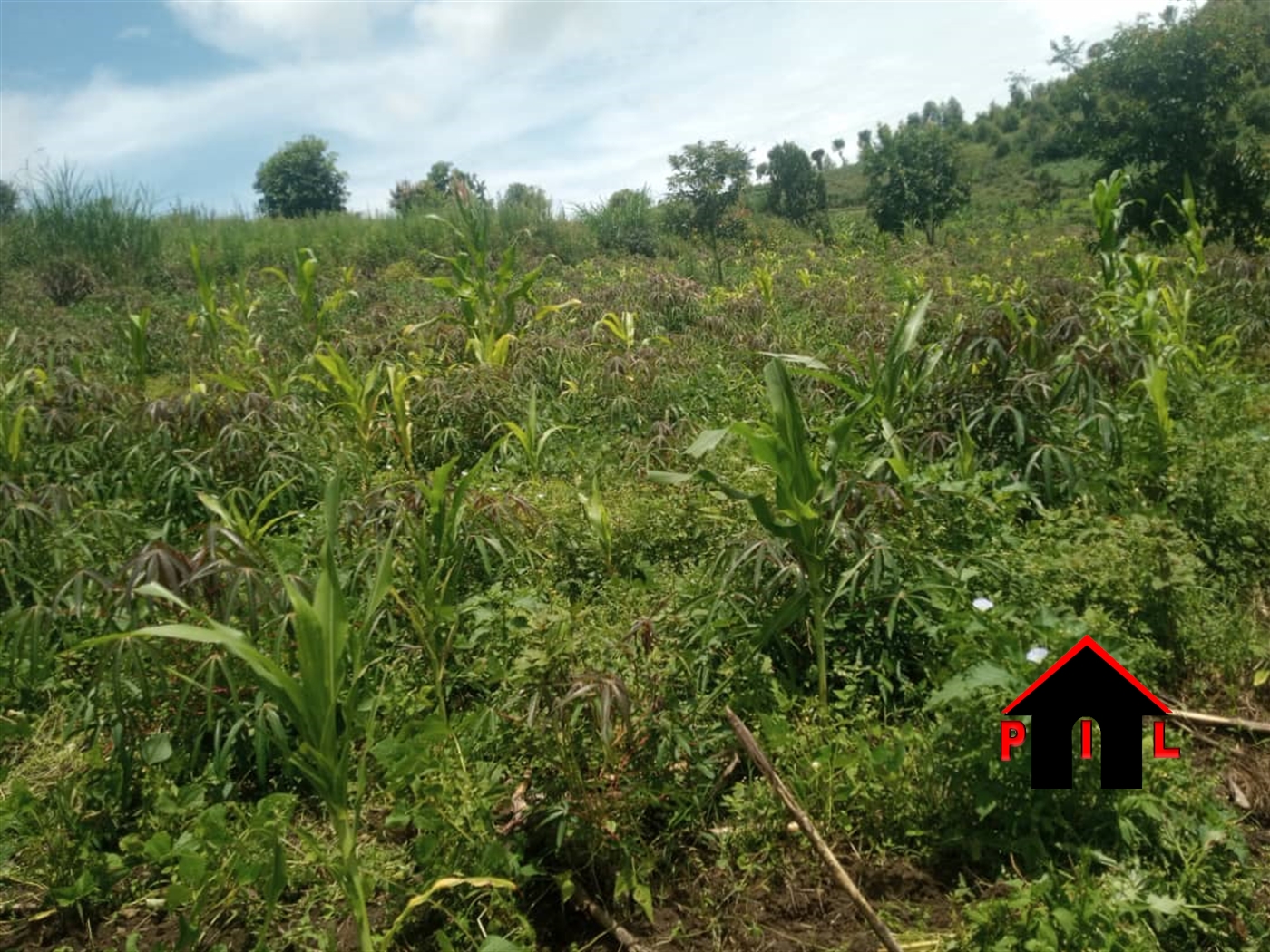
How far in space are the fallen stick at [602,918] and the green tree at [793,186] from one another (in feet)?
47.1

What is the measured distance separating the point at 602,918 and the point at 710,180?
988cm

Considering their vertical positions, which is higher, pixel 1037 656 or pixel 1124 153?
pixel 1124 153

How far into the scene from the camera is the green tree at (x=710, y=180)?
1030 centimetres

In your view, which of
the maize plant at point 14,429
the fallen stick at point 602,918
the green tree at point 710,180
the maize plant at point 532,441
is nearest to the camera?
the fallen stick at point 602,918

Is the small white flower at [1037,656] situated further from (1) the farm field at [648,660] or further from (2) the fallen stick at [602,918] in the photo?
(2) the fallen stick at [602,918]

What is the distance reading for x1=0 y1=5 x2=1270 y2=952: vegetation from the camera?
1.63 meters

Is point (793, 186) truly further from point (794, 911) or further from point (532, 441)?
point (794, 911)

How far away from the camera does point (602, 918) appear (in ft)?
5.38

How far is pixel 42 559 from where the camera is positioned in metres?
2.65

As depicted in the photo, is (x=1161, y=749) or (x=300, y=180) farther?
(x=300, y=180)

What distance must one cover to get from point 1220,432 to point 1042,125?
21.1 m

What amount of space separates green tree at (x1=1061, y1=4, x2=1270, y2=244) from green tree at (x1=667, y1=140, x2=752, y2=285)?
3900 mm

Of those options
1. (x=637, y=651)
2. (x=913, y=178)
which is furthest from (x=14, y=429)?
(x=913, y=178)

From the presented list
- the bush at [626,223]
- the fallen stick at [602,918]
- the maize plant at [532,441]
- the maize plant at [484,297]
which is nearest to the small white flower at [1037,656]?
the fallen stick at [602,918]
